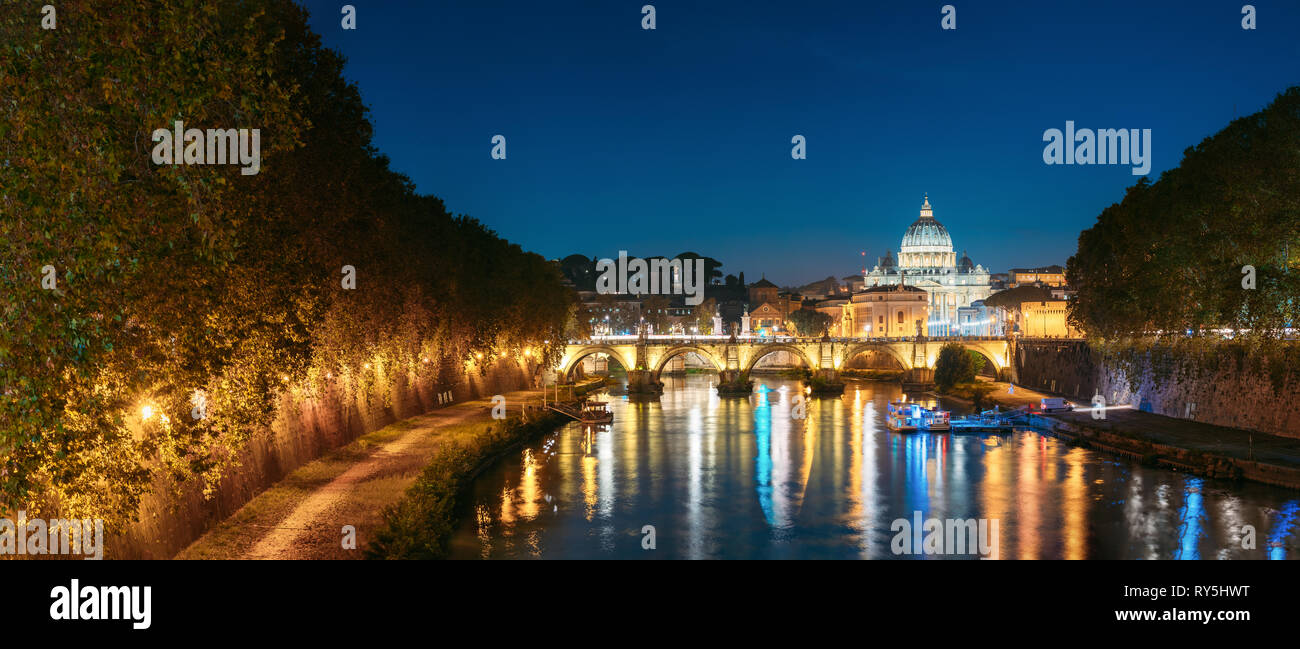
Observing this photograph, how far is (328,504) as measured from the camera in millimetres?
25641

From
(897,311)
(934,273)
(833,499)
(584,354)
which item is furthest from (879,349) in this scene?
(934,273)

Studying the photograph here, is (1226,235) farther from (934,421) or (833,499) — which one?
(934,421)

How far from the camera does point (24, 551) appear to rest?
44.5 ft

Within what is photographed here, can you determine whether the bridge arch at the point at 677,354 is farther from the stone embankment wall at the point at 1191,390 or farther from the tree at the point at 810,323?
the tree at the point at 810,323

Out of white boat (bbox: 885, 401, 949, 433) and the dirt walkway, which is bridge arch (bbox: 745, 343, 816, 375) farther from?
the dirt walkway

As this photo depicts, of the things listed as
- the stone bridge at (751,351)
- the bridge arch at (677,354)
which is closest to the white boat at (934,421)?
the stone bridge at (751,351)

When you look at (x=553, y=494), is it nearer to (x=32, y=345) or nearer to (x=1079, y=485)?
(x=1079, y=485)

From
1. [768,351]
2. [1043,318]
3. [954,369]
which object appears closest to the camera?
[954,369]

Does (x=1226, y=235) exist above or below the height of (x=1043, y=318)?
above

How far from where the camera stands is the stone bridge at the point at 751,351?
82.3 metres

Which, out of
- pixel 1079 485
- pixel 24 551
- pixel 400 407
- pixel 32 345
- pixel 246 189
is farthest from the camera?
pixel 400 407

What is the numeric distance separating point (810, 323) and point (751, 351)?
5171cm
